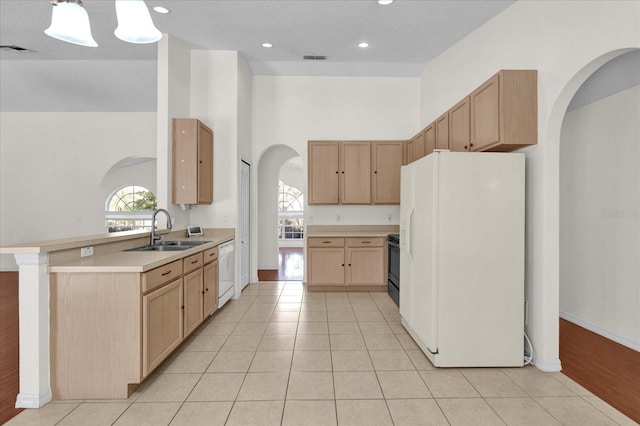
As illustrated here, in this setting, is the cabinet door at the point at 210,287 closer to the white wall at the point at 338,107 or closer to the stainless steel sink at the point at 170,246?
the stainless steel sink at the point at 170,246

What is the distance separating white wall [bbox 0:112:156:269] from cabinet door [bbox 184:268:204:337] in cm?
446

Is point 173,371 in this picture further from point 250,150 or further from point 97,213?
point 97,213

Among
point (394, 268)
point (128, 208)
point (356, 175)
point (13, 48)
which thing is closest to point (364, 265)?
point (394, 268)

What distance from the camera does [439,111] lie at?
15.7ft

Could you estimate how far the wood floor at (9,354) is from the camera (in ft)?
7.13

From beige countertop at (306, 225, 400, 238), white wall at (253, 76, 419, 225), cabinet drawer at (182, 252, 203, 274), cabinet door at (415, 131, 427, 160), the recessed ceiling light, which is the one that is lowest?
cabinet drawer at (182, 252, 203, 274)

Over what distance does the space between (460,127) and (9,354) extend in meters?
4.78

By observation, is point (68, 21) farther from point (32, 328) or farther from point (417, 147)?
point (417, 147)

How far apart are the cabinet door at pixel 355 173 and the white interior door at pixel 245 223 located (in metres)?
1.57

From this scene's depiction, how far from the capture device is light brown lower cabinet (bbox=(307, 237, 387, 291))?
16.7ft

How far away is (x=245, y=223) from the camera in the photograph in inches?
209

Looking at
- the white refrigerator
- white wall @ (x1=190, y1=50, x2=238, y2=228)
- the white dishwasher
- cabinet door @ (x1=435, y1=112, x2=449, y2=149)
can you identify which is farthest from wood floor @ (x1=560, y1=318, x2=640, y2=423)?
white wall @ (x1=190, y1=50, x2=238, y2=228)

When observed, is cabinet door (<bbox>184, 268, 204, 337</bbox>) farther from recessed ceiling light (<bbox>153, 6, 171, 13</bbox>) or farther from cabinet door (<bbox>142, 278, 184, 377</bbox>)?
recessed ceiling light (<bbox>153, 6, 171, 13</bbox>)

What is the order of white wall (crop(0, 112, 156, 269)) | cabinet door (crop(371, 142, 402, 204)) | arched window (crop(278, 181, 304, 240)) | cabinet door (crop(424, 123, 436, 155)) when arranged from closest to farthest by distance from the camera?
1. cabinet door (crop(424, 123, 436, 155))
2. cabinet door (crop(371, 142, 402, 204))
3. white wall (crop(0, 112, 156, 269))
4. arched window (crop(278, 181, 304, 240))
